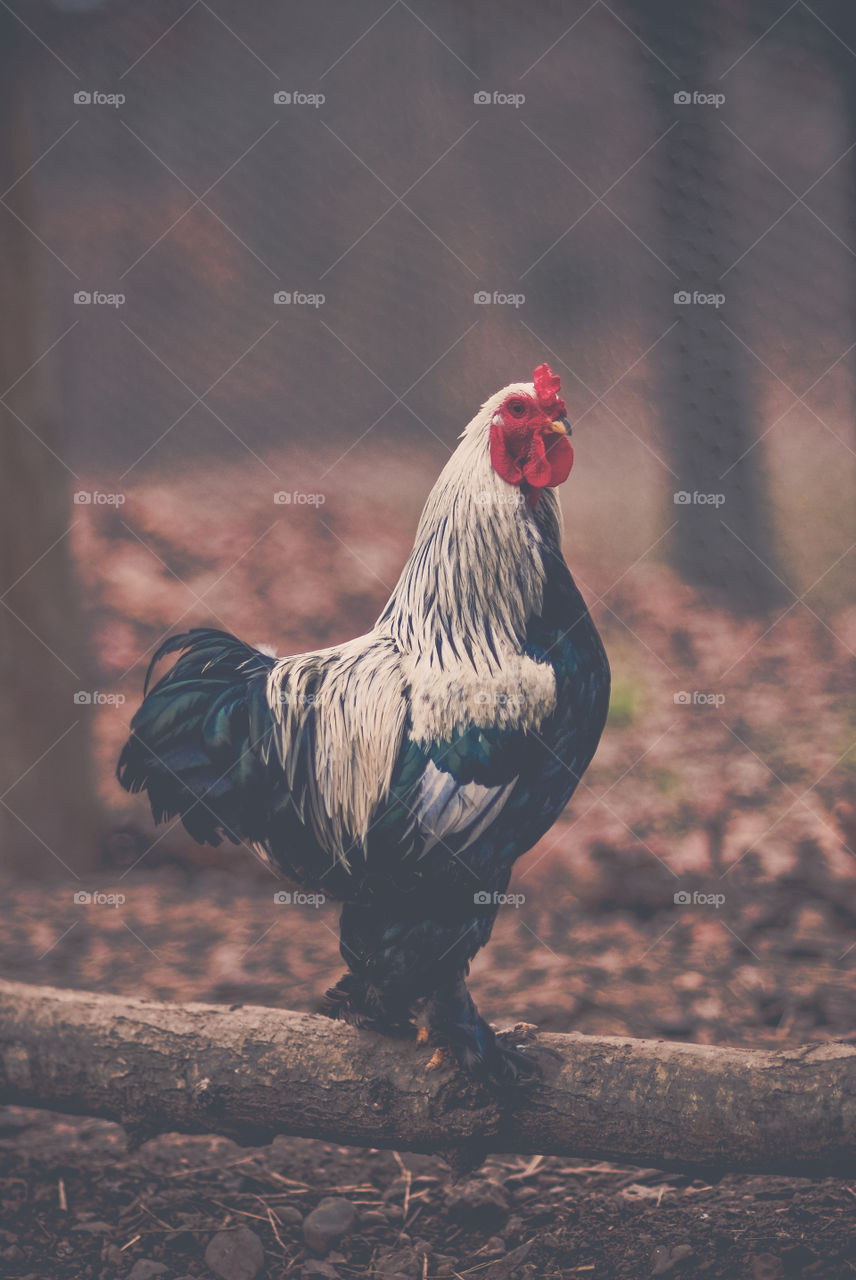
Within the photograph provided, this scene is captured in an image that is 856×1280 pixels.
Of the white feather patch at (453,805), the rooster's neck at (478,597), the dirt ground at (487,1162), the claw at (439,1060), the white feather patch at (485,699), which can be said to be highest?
the rooster's neck at (478,597)

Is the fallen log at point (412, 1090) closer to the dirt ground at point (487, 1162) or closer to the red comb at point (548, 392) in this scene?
the dirt ground at point (487, 1162)

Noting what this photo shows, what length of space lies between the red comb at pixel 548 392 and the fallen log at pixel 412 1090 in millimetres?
1230

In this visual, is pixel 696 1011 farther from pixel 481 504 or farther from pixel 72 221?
pixel 72 221

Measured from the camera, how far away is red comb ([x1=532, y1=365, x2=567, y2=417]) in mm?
1833

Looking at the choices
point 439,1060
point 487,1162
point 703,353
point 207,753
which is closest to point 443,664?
point 207,753

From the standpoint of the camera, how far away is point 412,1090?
1851 millimetres

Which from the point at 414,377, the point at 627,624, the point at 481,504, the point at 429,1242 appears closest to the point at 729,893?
the point at 627,624

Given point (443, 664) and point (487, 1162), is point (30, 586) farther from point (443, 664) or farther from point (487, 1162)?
point (487, 1162)

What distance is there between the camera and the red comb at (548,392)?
183 cm

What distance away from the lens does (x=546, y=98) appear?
367cm

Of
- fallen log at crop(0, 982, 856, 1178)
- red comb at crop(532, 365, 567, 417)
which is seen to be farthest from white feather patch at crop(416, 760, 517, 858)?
red comb at crop(532, 365, 567, 417)

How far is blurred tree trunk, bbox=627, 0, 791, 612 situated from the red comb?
85.8 inches

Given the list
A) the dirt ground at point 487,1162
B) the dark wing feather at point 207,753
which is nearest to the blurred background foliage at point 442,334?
the dirt ground at point 487,1162

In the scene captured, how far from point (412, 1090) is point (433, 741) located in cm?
67
